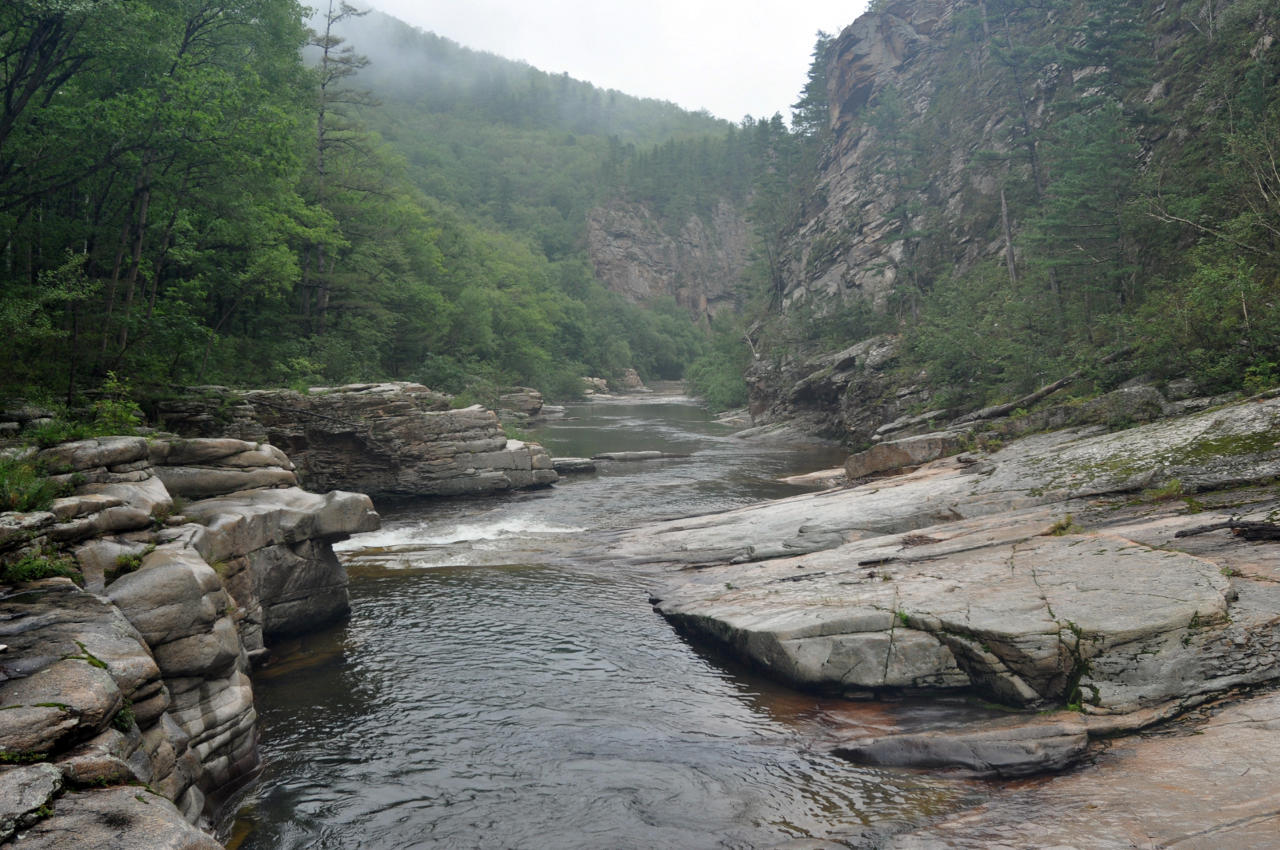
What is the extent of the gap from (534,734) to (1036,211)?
37337mm

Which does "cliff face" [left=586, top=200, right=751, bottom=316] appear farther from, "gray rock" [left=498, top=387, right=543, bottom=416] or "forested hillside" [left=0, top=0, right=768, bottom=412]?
"gray rock" [left=498, top=387, right=543, bottom=416]

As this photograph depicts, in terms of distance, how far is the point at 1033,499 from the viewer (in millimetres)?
14078

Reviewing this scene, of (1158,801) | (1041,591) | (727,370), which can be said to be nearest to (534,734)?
(1158,801)

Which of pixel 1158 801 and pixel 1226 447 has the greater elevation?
pixel 1226 447

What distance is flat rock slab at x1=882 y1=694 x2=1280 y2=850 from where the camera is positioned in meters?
5.57

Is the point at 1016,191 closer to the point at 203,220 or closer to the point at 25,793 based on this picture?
Answer: the point at 203,220

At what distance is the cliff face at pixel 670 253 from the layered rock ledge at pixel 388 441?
10513 cm

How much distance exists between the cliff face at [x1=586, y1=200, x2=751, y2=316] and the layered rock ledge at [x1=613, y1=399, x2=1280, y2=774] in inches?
4685

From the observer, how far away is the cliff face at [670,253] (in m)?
134

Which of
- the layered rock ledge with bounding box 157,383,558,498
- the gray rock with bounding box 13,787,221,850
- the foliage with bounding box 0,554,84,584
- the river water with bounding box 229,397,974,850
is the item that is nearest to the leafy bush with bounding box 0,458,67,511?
→ the foliage with bounding box 0,554,84,584

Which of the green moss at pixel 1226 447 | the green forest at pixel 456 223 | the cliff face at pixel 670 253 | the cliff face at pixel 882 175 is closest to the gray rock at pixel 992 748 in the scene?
the green moss at pixel 1226 447

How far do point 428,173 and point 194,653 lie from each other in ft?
395

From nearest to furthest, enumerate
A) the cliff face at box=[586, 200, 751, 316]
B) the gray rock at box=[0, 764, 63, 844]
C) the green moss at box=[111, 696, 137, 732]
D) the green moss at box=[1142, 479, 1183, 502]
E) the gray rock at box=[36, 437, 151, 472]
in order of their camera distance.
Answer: the gray rock at box=[0, 764, 63, 844]
the green moss at box=[111, 696, 137, 732]
the gray rock at box=[36, 437, 151, 472]
the green moss at box=[1142, 479, 1183, 502]
the cliff face at box=[586, 200, 751, 316]

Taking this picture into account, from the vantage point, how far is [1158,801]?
6117 mm
